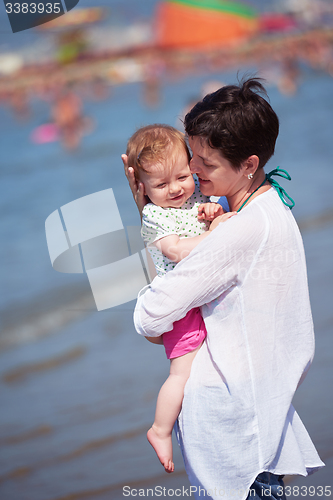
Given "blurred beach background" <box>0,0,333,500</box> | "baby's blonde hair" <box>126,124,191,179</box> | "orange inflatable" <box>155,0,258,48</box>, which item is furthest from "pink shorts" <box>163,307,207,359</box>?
"orange inflatable" <box>155,0,258,48</box>

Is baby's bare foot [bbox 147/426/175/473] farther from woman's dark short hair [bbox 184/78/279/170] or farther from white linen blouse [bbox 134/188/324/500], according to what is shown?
woman's dark short hair [bbox 184/78/279/170]

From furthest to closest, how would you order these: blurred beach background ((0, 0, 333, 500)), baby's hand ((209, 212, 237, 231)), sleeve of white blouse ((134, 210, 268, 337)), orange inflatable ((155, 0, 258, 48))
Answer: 1. orange inflatable ((155, 0, 258, 48))
2. blurred beach background ((0, 0, 333, 500))
3. baby's hand ((209, 212, 237, 231))
4. sleeve of white blouse ((134, 210, 268, 337))

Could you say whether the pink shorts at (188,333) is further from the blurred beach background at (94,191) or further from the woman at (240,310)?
the blurred beach background at (94,191)

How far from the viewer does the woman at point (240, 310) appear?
109cm

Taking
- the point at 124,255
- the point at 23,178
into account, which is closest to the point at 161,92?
the point at 23,178

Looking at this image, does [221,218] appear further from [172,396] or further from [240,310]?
[172,396]

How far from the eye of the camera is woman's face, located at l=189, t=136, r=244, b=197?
1150 millimetres

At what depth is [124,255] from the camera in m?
1.59

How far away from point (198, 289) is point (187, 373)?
250mm

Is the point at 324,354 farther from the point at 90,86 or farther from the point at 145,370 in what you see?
the point at 90,86

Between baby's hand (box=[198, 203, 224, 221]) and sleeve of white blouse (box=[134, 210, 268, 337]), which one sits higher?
baby's hand (box=[198, 203, 224, 221])

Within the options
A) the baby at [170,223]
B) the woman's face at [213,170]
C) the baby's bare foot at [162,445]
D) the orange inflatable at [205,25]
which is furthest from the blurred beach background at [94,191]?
the woman's face at [213,170]

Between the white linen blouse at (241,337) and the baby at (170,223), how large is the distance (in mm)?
40

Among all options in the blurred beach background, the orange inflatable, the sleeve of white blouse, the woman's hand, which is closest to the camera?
the sleeve of white blouse
